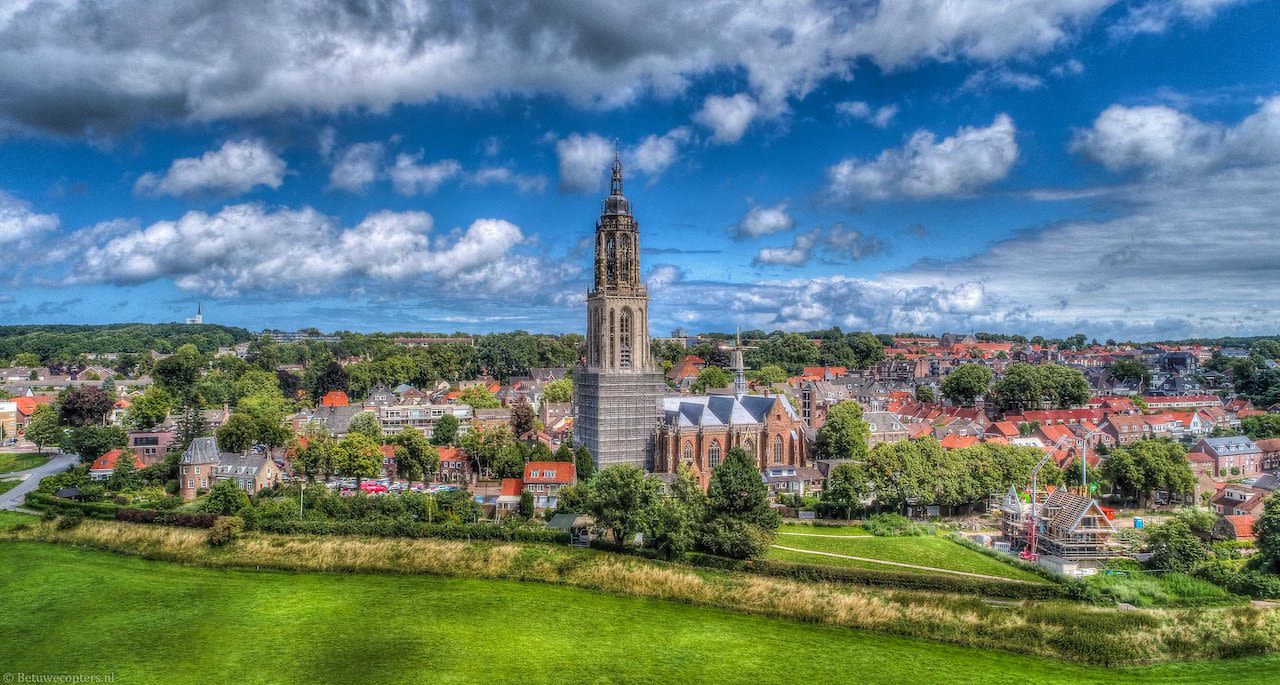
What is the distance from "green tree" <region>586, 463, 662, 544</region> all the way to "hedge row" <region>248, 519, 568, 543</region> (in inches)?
166

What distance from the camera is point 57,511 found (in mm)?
51000

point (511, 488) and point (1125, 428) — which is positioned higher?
point (1125, 428)

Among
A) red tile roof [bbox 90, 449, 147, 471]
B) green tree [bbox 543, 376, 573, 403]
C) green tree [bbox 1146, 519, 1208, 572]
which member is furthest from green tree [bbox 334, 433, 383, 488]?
green tree [bbox 1146, 519, 1208, 572]

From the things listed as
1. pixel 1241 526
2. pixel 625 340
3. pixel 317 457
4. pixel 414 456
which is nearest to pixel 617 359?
pixel 625 340

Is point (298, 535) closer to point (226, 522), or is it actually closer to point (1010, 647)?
point (226, 522)

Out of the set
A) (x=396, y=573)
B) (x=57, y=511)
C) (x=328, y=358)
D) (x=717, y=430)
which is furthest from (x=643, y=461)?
(x=328, y=358)

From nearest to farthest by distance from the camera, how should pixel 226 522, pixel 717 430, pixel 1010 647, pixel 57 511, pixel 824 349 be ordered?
pixel 1010 647 < pixel 226 522 < pixel 57 511 < pixel 717 430 < pixel 824 349

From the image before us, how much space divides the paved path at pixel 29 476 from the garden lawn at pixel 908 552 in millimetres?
55182

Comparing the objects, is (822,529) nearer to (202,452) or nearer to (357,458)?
(357,458)

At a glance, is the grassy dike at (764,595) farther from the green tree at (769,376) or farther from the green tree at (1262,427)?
the green tree at (769,376)

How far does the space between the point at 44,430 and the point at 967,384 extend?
102575 mm

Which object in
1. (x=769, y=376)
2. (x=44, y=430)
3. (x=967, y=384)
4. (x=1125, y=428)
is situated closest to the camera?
(x=44, y=430)

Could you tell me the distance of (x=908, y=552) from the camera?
42719mm

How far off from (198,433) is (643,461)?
121ft
